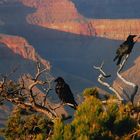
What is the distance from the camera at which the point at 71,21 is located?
16888 cm

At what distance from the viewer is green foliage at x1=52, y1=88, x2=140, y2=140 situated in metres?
9.47

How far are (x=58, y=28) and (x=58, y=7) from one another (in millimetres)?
14527

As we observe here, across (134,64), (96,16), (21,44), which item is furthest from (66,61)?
(96,16)

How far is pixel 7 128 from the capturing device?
12.6 metres

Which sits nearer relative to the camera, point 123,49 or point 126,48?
point 126,48

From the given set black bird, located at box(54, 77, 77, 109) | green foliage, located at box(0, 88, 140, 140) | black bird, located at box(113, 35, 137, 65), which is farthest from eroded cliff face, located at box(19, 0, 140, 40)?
green foliage, located at box(0, 88, 140, 140)

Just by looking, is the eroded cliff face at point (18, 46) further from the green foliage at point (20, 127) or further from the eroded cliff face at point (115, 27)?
the green foliage at point (20, 127)

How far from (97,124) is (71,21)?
524 ft

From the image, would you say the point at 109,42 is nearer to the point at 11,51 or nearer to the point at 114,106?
the point at 11,51

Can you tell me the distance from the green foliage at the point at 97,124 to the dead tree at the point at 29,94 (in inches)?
55.0

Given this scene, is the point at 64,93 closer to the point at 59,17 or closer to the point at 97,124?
the point at 97,124

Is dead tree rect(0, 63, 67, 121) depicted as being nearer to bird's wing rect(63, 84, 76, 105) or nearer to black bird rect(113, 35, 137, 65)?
bird's wing rect(63, 84, 76, 105)

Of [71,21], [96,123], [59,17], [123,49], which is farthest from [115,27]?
[96,123]

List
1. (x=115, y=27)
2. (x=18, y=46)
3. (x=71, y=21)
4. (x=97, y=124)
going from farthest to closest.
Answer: (x=71, y=21), (x=115, y=27), (x=18, y=46), (x=97, y=124)
